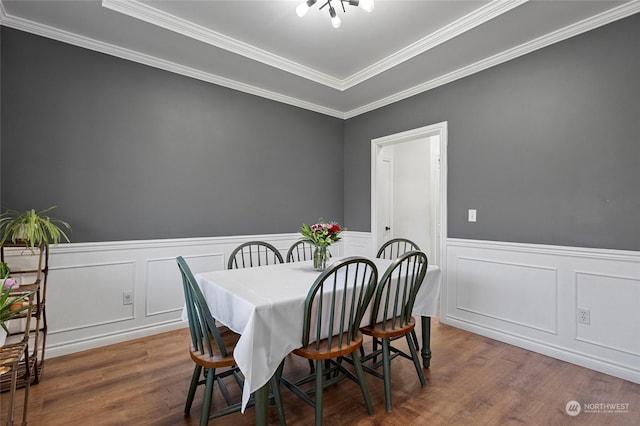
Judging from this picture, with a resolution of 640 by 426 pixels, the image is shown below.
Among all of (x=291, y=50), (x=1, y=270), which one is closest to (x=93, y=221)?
(x=1, y=270)

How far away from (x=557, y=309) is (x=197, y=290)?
9.40 feet

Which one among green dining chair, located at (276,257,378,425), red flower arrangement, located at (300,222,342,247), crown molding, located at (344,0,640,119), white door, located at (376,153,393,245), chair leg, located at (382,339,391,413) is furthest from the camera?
white door, located at (376,153,393,245)

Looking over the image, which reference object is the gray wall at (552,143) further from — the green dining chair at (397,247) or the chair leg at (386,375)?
the chair leg at (386,375)

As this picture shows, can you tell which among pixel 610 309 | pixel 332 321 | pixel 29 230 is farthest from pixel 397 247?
pixel 29 230

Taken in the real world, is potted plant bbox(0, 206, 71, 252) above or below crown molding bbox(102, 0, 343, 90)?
below

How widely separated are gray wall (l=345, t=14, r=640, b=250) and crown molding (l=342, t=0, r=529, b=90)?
26.5 inches

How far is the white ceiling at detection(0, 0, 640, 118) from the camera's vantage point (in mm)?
2447

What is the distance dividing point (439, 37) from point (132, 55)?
2.83m

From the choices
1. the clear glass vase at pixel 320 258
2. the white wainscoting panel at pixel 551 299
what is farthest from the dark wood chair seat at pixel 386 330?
the white wainscoting panel at pixel 551 299

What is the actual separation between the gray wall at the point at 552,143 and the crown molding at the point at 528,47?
5 cm

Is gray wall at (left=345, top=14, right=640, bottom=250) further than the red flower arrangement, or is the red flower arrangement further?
gray wall at (left=345, top=14, right=640, bottom=250)

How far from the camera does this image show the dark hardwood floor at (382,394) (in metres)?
1.87

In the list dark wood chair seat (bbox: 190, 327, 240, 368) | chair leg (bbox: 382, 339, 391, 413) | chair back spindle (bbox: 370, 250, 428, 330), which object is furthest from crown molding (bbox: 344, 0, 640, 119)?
dark wood chair seat (bbox: 190, 327, 240, 368)

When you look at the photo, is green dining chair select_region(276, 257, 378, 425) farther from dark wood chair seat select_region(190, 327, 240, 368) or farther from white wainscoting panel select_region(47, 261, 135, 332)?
white wainscoting panel select_region(47, 261, 135, 332)
